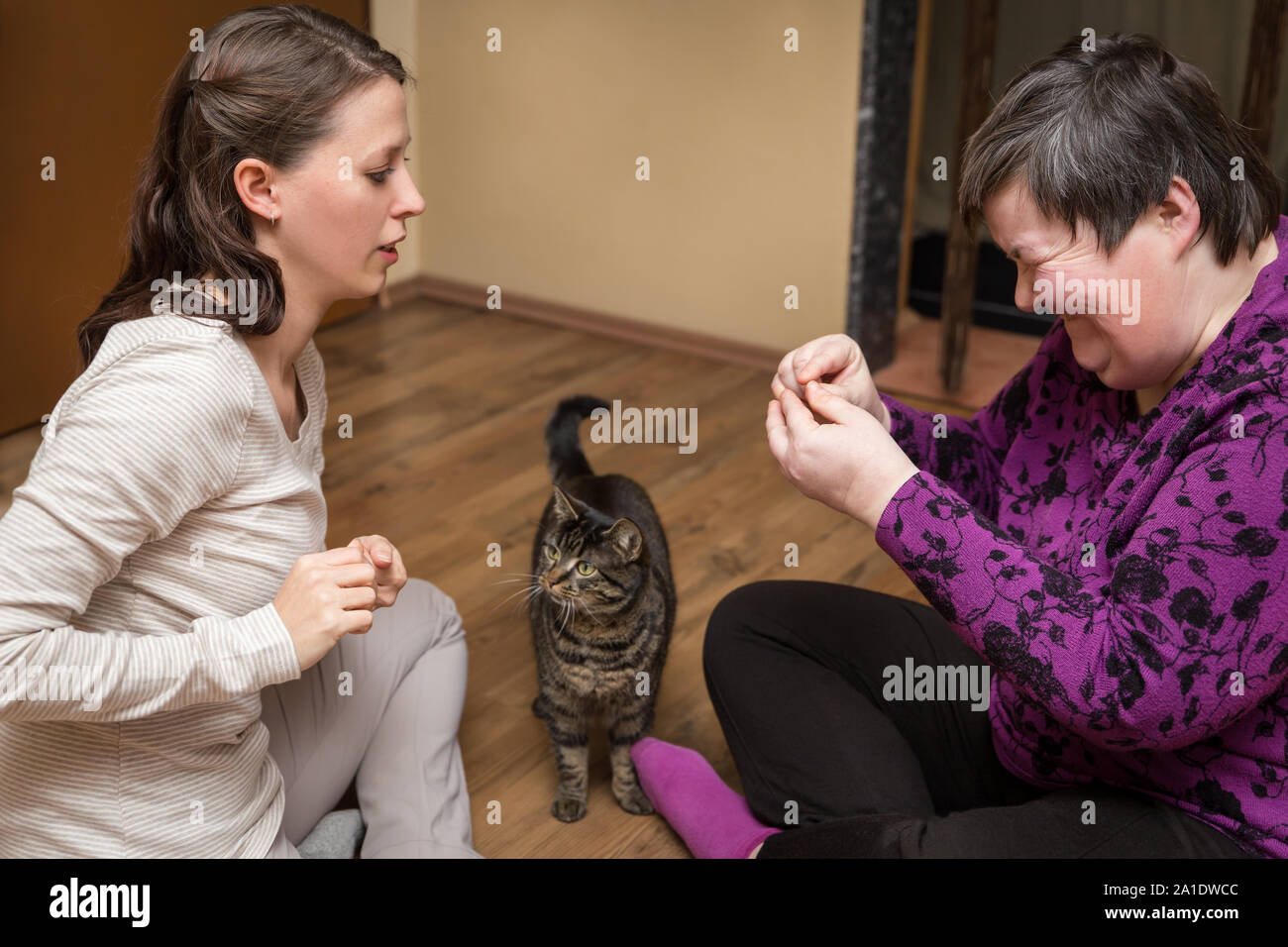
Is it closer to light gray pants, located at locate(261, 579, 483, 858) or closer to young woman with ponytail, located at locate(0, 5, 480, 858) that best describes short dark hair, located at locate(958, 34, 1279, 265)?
young woman with ponytail, located at locate(0, 5, 480, 858)

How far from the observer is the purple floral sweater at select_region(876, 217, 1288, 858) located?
104 centimetres

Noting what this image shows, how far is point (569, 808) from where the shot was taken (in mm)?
1727

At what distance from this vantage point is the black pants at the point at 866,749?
1.22 meters

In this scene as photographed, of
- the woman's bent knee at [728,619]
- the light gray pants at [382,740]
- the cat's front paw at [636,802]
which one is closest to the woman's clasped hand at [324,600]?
the light gray pants at [382,740]

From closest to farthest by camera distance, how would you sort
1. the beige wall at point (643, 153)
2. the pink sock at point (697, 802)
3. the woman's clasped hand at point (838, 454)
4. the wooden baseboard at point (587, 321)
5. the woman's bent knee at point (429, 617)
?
the woman's clasped hand at point (838, 454) → the pink sock at point (697, 802) → the woman's bent knee at point (429, 617) → the beige wall at point (643, 153) → the wooden baseboard at point (587, 321)

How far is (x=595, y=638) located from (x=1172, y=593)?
2.69 ft

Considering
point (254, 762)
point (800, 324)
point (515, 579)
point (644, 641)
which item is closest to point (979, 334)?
point (800, 324)

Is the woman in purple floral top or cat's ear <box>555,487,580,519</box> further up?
the woman in purple floral top

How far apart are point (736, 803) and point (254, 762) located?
61 centimetres

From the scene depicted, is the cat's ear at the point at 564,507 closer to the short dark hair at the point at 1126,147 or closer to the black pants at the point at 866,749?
the black pants at the point at 866,749

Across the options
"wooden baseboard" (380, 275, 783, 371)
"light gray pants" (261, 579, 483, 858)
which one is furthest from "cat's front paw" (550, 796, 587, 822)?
"wooden baseboard" (380, 275, 783, 371)


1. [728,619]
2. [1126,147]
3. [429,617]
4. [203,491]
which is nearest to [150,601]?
[203,491]

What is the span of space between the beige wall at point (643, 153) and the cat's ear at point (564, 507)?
5.52ft
